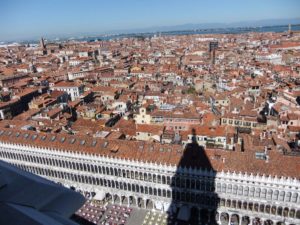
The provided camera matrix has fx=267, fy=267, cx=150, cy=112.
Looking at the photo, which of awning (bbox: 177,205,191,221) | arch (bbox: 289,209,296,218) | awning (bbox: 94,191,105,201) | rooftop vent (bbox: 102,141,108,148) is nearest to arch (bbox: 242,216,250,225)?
arch (bbox: 289,209,296,218)

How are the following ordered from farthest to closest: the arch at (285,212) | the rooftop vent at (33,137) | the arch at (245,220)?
the rooftop vent at (33,137) < the arch at (245,220) < the arch at (285,212)

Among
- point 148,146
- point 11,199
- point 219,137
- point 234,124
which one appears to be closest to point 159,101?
point 234,124

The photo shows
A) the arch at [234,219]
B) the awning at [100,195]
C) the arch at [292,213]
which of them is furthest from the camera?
the awning at [100,195]

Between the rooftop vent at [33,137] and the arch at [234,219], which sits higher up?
the rooftop vent at [33,137]

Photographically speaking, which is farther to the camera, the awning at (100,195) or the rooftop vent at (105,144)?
the rooftop vent at (105,144)

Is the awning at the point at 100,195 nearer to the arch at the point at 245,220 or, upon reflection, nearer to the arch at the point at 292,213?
the arch at the point at 245,220

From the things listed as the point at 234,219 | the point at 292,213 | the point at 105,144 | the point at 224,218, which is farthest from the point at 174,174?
the point at 292,213

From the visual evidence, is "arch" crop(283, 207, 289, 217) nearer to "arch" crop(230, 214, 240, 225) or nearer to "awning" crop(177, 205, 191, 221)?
"arch" crop(230, 214, 240, 225)

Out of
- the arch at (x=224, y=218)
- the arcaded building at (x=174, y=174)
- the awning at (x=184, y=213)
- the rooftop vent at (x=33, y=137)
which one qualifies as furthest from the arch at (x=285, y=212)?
the rooftop vent at (x=33, y=137)

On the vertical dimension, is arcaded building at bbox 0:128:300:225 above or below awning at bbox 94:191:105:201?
above

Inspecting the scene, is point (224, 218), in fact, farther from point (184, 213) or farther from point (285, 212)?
point (285, 212)

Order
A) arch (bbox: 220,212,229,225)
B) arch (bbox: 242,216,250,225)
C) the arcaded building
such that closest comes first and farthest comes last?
1. the arcaded building
2. arch (bbox: 242,216,250,225)
3. arch (bbox: 220,212,229,225)
